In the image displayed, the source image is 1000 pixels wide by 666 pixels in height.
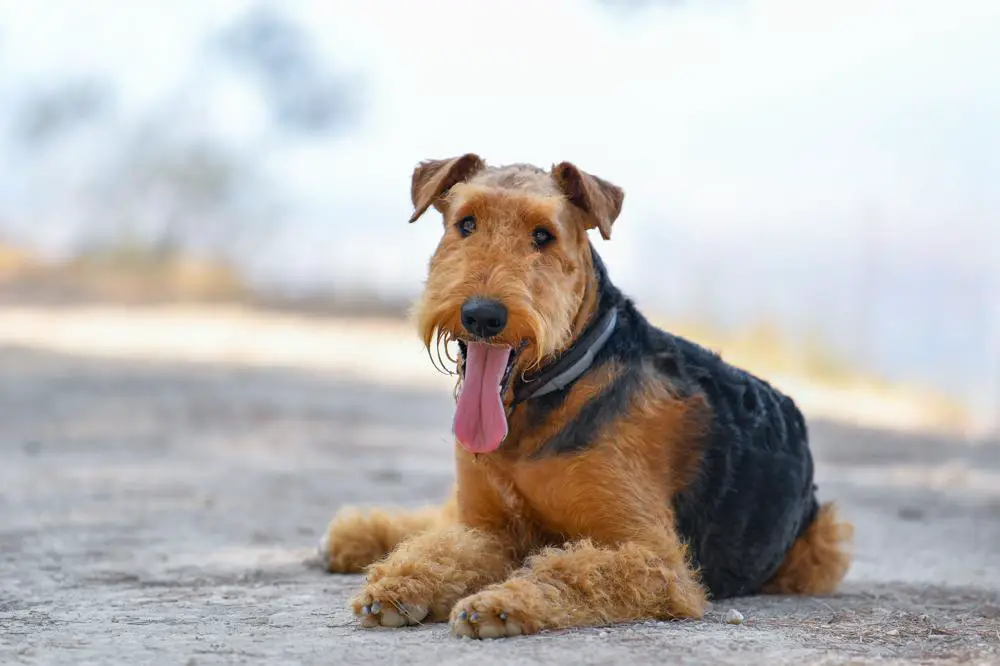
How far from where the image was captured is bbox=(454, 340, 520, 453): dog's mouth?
4035 millimetres

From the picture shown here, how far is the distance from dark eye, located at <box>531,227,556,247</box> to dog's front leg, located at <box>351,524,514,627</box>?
3.37 ft

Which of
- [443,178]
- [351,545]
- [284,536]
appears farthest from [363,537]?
[443,178]

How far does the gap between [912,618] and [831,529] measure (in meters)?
0.84

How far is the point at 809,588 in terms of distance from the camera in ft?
16.7

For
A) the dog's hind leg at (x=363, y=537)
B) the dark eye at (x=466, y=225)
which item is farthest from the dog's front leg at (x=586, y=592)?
the dog's hind leg at (x=363, y=537)

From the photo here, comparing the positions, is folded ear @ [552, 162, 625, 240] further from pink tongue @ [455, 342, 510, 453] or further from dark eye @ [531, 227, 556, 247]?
pink tongue @ [455, 342, 510, 453]

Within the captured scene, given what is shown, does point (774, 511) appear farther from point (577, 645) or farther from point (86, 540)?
point (86, 540)

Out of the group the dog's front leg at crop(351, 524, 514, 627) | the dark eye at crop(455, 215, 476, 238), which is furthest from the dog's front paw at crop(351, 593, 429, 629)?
the dark eye at crop(455, 215, 476, 238)

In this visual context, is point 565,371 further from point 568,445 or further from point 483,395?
point 483,395

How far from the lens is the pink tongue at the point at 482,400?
4.04 metres

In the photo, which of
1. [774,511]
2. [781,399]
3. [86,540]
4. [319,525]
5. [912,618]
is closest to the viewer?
[912,618]

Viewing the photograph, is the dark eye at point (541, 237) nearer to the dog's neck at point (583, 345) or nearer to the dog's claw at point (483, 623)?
the dog's neck at point (583, 345)

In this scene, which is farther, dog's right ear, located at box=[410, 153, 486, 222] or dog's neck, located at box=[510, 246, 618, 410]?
dog's right ear, located at box=[410, 153, 486, 222]

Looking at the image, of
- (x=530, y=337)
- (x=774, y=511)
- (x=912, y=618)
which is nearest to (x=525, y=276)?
(x=530, y=337)
